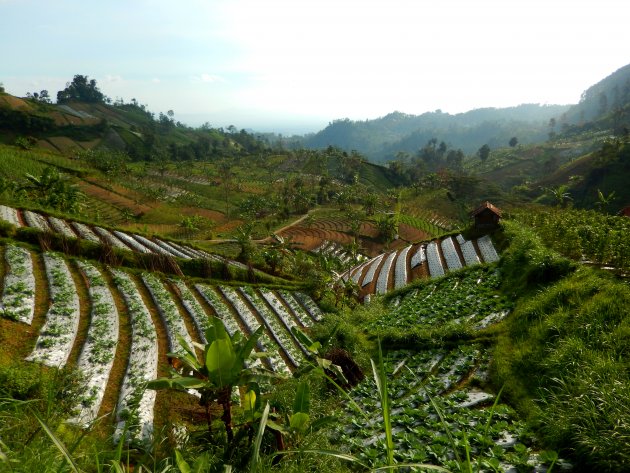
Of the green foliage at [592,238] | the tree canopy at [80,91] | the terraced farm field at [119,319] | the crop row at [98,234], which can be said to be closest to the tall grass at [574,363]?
the green foliage at [592,238]

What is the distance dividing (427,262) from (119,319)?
70.1 ft

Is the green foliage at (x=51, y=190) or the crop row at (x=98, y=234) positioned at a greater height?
→ the green foliage at (x=51, y=190)

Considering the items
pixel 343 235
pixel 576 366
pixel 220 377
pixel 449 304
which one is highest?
pixel 220 377

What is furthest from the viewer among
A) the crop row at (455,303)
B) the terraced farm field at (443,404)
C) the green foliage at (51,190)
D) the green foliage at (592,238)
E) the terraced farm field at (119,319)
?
the green foliage at (51,190)

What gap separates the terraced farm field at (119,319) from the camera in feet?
32.7

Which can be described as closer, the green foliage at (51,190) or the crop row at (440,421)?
the crop row at (440,421)

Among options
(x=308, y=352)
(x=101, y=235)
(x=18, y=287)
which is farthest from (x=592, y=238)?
(x=101, y=235)

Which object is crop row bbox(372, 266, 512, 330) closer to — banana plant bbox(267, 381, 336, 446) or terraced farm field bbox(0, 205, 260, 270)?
banana plant bbox(267, 381, 336, 446)

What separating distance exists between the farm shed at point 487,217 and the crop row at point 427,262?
113cm

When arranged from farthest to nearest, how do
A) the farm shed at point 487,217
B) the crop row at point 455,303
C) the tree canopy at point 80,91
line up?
the tree canopy at point 80,91 < the farm shed at point 487,217 < the crop row at point 455,303

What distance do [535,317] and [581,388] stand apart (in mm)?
5420

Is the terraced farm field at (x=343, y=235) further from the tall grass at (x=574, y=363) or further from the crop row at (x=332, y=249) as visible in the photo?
the tall grass at (x=574, y=363)

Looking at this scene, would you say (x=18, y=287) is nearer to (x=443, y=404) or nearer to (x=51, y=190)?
(x=443, y=404)

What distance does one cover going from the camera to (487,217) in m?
27.5
